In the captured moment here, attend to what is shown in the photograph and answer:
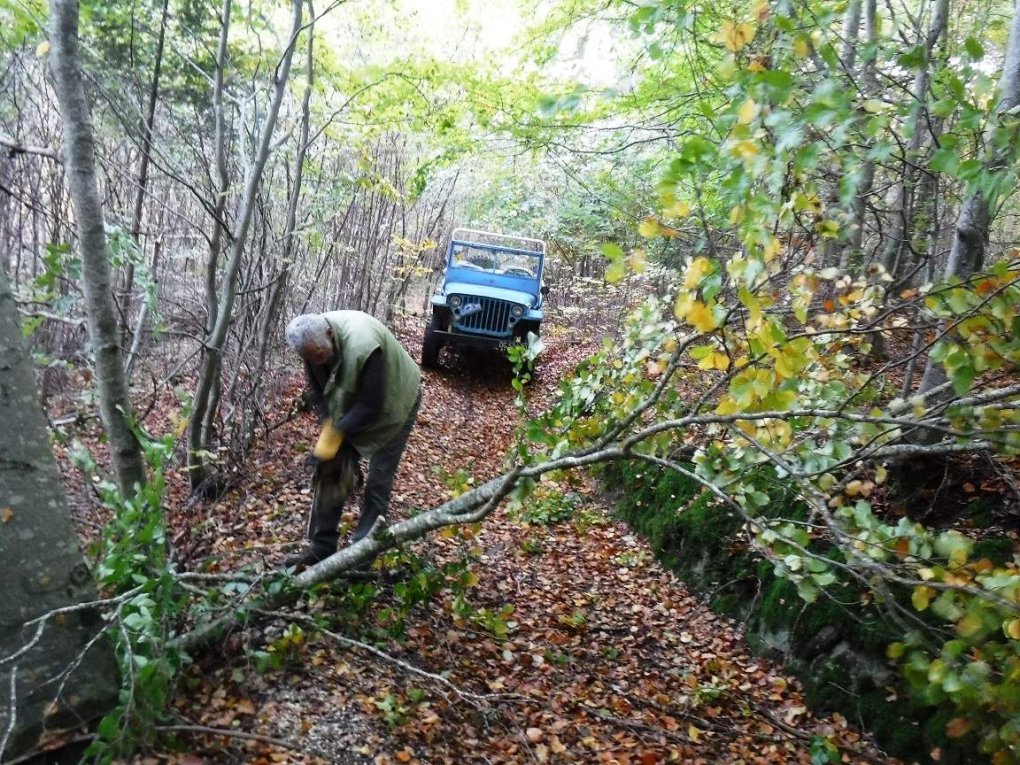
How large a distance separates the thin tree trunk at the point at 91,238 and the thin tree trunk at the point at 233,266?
0.85m

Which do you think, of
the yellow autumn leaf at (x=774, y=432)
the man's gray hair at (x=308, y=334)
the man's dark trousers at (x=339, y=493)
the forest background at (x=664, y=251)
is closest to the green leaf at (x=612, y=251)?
the forest background at (x=664, y=251)

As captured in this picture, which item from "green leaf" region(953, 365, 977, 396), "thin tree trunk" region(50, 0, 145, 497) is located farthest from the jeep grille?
"green leaf" region(953, 365, 977, 396)

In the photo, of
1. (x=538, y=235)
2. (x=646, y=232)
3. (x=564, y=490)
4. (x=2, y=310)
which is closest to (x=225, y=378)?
(x=564, y=490)

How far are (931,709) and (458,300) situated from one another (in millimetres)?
7465

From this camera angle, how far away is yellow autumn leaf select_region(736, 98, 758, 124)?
5.15ft

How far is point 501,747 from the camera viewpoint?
119 inches

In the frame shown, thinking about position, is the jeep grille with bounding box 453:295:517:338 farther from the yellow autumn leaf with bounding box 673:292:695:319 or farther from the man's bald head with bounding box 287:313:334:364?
the yellow autumn leaf with bounding box 673:292:695:319

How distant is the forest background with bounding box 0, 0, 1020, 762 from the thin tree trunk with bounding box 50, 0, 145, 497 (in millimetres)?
13

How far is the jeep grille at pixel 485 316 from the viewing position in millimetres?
9477

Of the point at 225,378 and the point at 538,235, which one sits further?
the point at 538,235

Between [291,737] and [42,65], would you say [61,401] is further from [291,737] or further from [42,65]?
[291,737]

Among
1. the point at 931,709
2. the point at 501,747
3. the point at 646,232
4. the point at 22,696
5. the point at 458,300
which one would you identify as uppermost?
the point at 646,232

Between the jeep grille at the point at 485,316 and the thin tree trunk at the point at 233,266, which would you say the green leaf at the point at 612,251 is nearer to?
the thin tree trunk at the point at 233,266

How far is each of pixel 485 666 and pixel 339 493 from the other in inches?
49.7
